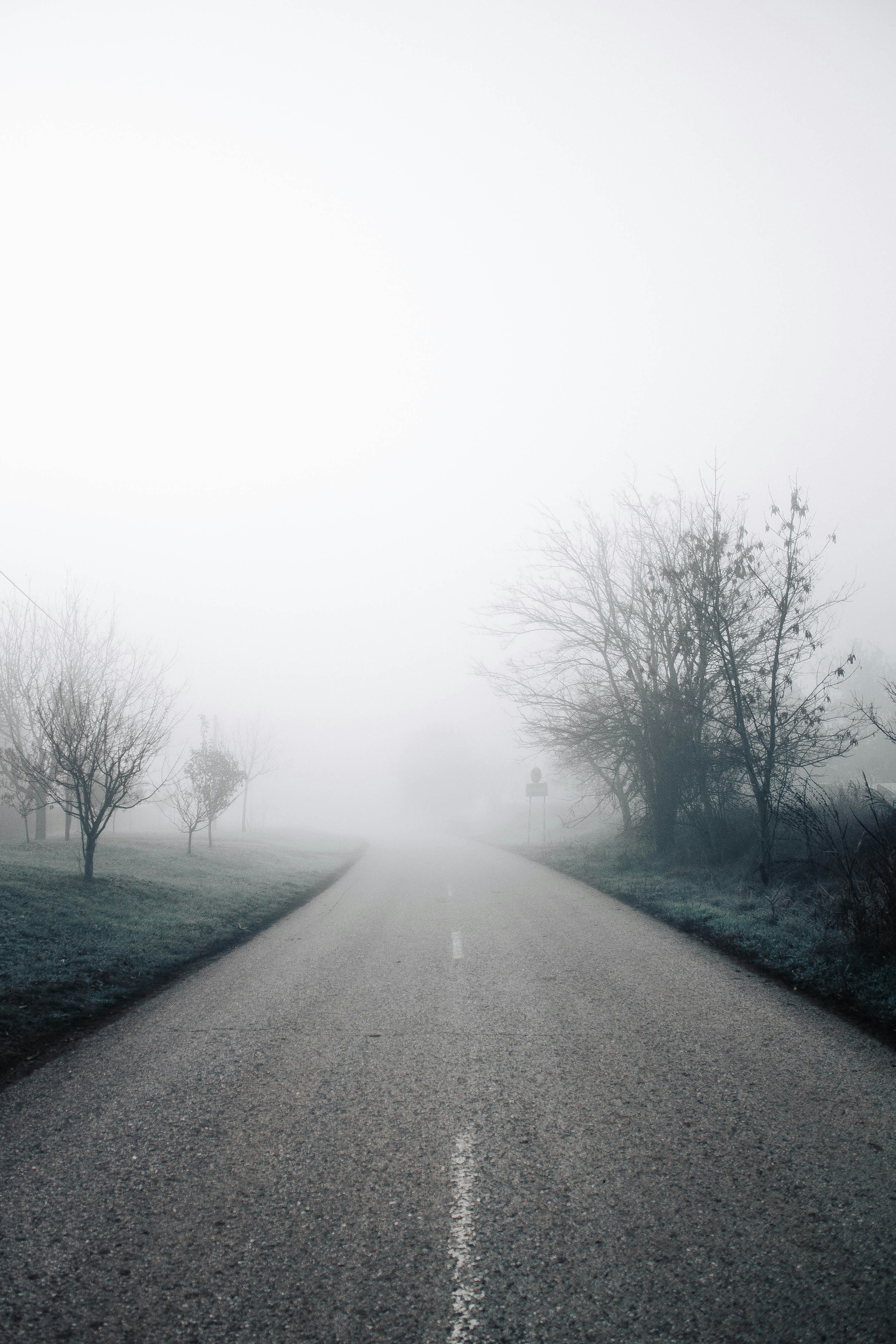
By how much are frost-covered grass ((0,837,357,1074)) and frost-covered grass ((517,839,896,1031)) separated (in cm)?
698

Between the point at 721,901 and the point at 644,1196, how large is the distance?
8.34 meters

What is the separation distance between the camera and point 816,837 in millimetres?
11695

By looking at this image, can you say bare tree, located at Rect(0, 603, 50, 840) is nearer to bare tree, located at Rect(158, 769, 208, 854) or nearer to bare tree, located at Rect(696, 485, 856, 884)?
bare tree, located at Rect(158, 769, 208, 854)

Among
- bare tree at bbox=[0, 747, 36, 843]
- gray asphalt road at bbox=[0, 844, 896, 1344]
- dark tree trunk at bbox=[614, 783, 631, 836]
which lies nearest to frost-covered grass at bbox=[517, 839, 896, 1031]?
gray asphalt road at bbox=[0, 844, 896, 1344]

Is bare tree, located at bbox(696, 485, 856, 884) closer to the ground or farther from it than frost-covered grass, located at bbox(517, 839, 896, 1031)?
farther from it

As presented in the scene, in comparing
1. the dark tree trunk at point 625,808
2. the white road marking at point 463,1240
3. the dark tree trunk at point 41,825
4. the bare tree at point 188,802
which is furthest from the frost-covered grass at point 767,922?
the dark tree trunk at point 41,825

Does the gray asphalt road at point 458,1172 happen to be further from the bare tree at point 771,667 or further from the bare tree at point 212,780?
the bare tree at point 212,780

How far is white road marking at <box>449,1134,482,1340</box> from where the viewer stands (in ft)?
7.01

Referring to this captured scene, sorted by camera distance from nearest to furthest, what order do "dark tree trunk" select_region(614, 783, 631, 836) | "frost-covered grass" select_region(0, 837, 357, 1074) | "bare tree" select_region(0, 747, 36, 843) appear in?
"frost-covered grass" select_region(0, 837, 357, 1074) → "bare tree" select_region(0, 747, 36, 843) → "dark tree trunk" select_region(614, 783, 631, 836)

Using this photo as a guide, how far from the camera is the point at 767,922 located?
321 inches

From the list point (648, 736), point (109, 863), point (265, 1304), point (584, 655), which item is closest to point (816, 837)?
point (648, 736)

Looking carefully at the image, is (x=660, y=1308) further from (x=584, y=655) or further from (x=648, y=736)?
(x=584, y=655)

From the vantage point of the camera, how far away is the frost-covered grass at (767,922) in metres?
5.56

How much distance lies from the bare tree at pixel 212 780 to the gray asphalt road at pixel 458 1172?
51.3 feet
